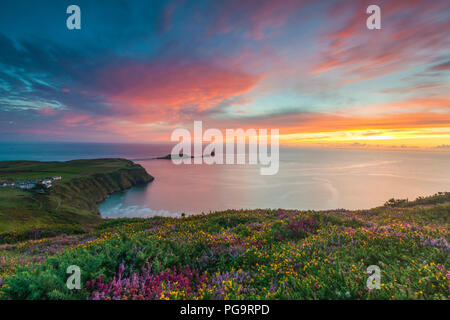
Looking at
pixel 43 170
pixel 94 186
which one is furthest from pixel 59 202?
pixel 43 170

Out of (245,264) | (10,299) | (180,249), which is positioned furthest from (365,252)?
(10,299)

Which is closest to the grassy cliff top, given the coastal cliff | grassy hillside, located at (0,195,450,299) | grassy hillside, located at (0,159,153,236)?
grassy hillside, located at (0,159,153,236)

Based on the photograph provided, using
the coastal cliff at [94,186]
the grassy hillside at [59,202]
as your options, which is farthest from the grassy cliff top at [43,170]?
the coastal cliff at [94,186]

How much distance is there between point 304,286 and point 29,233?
2239 centimetres

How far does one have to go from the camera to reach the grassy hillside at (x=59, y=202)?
20019 mm

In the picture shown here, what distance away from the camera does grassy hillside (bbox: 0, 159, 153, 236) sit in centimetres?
2002

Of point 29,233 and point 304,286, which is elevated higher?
point 304,286

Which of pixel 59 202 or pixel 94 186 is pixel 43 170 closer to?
pixel 94 186

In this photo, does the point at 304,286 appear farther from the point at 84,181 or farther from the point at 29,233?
the point at 84,181

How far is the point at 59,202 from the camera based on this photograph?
5753cm

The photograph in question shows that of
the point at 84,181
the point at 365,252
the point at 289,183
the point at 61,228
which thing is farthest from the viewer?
the point at 289,183

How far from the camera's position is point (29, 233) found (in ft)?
53.7

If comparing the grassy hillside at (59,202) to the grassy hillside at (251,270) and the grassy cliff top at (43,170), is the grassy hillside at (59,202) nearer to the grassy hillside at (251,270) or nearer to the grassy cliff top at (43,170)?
the grassy cliff top at (43,170)

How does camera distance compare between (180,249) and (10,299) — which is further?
(180,249)
